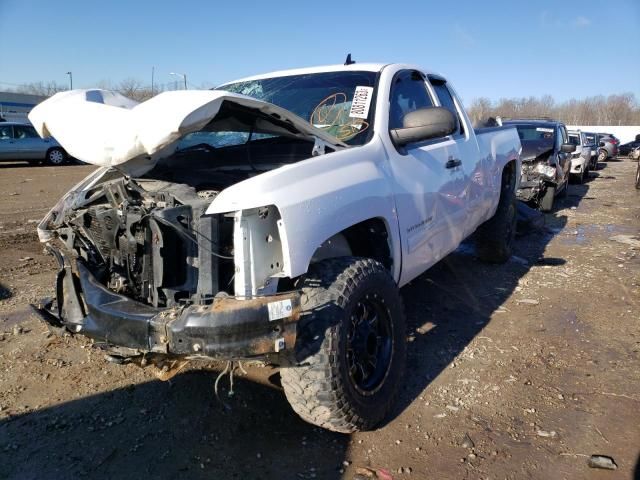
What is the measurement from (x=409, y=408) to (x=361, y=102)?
1981mm

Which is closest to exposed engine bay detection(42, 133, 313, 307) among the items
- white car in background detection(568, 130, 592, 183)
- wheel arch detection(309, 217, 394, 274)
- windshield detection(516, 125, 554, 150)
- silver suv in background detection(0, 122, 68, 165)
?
wheel arch detection(309, 217, 394, 274)

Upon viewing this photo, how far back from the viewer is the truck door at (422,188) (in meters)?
3.28

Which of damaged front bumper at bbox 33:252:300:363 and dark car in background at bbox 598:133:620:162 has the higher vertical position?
dark car in background at bbox 598:133:620:162

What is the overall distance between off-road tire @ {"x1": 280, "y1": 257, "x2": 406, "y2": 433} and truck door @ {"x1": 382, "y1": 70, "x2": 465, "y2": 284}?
23.8 inches

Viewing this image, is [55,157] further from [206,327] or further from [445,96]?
[206,327]

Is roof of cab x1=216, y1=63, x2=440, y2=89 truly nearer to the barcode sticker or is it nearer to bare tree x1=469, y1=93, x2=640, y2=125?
the barcode sticker

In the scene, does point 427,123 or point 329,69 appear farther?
point 329,69

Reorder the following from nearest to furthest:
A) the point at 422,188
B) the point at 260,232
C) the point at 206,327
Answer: the point at 206,327
the point at 260,232
the point at 422,188

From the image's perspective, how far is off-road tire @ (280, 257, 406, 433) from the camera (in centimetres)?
246

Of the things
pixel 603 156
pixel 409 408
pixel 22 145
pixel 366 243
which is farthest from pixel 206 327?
pixel 603 156

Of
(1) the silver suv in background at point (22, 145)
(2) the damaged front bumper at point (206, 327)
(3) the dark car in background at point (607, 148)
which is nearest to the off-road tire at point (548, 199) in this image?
(2) the damaged front bumper at point (206, 327)

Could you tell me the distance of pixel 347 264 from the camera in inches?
108

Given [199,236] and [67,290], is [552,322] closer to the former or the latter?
[199,236]

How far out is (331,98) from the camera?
3.66 metres
